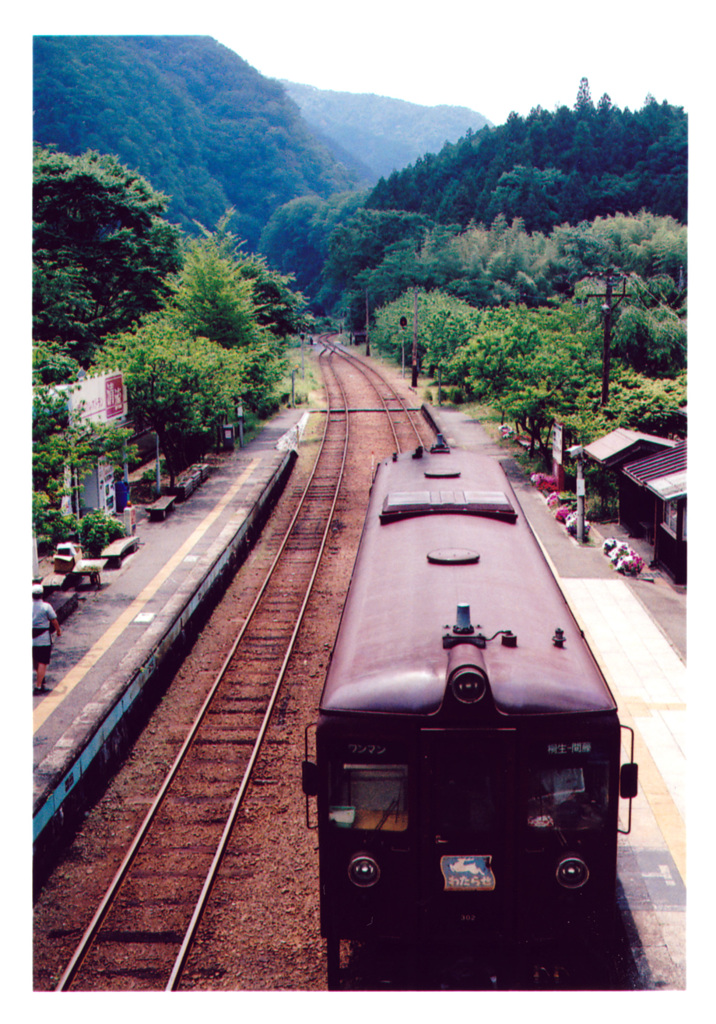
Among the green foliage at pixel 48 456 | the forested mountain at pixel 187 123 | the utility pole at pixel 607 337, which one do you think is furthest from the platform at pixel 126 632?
the forested mountain at pixel 187 123

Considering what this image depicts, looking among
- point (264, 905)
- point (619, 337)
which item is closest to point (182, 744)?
point (264, 905)

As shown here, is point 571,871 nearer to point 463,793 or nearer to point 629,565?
point 463,793

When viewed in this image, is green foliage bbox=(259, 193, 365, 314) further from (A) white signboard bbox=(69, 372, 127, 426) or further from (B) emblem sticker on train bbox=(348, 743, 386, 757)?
(B) emblem sticker on train bbox=(348, 743, 386, 757)

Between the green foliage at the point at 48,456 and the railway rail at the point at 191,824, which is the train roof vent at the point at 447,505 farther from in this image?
the green foliage at the point at 48,456

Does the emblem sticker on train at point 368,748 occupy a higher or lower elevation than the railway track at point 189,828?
higher

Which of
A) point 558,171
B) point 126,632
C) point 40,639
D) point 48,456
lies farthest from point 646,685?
point 558,171

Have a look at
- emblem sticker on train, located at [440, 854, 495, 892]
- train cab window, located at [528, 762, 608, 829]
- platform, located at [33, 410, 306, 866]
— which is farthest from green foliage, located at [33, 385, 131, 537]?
train cab window, located at [528, 762, 608, 829]
